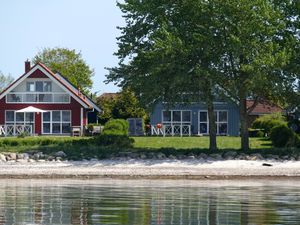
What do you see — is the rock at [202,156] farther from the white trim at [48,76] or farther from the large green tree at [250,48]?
the white trim at [48,76]

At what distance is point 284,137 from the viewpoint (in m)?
47.4

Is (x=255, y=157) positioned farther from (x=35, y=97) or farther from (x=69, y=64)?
(x=69, y=64)

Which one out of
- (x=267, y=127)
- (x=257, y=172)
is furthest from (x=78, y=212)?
A: (x=267, y=127)

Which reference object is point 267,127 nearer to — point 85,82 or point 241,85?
point 241,85

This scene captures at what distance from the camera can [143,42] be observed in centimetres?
4675

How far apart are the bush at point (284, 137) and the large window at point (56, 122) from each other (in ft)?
84.6

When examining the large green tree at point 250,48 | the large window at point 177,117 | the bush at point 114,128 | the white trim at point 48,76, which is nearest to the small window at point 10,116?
the white trim at point 48,76

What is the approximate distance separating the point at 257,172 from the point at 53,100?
33826mm

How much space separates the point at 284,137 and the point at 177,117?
25764 millimetres

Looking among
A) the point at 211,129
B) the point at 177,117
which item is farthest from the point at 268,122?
the point at 211,129

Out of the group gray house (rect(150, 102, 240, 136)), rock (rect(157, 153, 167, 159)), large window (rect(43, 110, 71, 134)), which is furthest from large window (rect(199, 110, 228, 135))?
rock (rect(157, 153, 167, 159))

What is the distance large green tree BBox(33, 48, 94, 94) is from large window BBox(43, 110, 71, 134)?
120 ft

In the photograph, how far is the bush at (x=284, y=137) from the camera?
155 feet

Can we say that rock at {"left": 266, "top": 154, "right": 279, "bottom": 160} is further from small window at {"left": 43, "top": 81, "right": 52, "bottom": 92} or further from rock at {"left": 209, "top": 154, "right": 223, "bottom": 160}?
small window at {"left": 43, "top": 81, "right": 52, "bottom": 92}
